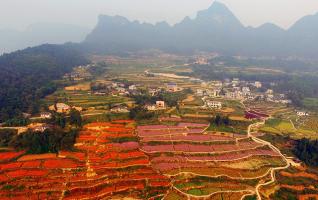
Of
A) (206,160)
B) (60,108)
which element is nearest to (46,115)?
(60,108)

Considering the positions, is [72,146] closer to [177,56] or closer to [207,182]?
[207,182]

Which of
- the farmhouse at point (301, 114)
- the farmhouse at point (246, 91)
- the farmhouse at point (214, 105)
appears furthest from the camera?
the farmhouse at point (246, 91)

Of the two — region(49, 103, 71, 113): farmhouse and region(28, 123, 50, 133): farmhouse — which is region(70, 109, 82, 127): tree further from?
region(49, 103, 71, 113): farmhouse

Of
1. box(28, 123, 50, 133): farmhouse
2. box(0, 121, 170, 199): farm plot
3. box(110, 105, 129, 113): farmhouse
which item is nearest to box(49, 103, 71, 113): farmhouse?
box(110, 105, 129, 113): farmhouse

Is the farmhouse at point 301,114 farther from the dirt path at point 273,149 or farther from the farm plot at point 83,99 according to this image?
the farm plot at point 83,99

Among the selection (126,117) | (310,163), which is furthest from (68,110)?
(310,163)

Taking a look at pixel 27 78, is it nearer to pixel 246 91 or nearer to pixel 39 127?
pixel 39 127

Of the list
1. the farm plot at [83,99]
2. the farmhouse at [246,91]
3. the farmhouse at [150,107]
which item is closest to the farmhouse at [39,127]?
the farm plot at [83,99]
